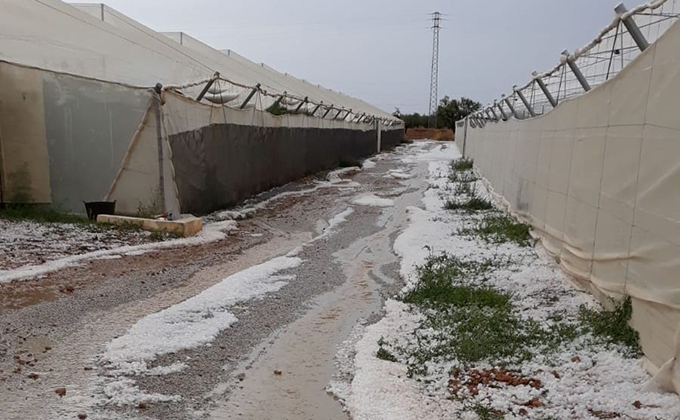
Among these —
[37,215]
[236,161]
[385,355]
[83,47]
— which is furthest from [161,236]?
[385,355]

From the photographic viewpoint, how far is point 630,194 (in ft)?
12.8

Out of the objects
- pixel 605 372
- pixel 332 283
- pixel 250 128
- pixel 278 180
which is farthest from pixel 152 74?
pixel 605 372

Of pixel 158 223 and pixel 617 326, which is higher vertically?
pixel 617 326

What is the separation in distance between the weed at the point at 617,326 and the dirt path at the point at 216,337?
1.88 metres

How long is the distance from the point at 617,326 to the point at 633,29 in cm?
226

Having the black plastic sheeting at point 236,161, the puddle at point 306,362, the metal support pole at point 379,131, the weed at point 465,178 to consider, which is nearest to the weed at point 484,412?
the puddle at point 306,362

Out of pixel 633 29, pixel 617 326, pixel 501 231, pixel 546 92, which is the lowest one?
pixel 501 231

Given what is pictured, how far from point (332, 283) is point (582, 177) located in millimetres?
2835

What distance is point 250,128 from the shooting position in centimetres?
1216

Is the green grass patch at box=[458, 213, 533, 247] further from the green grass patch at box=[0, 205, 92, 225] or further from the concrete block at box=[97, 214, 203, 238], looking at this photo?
the green grass patch at box=[0, 205, 92, 225]

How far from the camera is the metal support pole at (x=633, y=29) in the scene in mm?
3947

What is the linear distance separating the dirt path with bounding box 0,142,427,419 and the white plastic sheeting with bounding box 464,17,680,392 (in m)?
1.97

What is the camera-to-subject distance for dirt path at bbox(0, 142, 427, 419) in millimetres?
3250

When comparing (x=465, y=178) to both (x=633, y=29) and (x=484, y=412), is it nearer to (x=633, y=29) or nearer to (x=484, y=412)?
(x=633, y=29)
